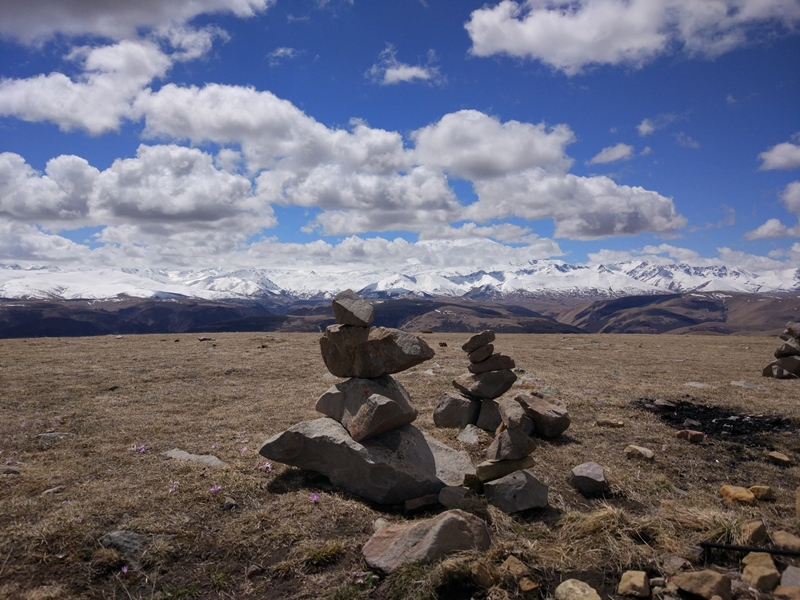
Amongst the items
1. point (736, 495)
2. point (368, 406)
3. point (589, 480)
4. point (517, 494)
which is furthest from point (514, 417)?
point (736, 495)

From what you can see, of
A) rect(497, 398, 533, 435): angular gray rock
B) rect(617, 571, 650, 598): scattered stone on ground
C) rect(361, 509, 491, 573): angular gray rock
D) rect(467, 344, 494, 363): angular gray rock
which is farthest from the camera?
rect(467, 344, 494, 363): angular gray rock

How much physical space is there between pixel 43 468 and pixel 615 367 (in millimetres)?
26631

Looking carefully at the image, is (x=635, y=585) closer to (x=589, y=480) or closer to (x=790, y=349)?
(x=589, y=480)

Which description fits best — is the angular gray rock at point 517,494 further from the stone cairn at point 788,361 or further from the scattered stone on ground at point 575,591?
the stone cairn at point 788,361

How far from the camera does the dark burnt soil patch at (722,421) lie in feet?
47.3

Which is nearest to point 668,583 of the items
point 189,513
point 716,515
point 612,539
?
point 612,539

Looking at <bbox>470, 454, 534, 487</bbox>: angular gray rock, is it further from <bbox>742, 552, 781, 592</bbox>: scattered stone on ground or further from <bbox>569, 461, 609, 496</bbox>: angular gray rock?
<bbox>742, 552, 781, 592</bbox>: scattered stone on ground

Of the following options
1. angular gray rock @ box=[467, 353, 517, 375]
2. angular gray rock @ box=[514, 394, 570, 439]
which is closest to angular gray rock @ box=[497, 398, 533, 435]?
angular gray rock @ box=[514, 394, 570, 439]

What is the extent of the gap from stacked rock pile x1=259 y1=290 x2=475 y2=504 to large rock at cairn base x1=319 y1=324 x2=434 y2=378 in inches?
1.0

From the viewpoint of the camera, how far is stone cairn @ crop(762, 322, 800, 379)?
23.3m

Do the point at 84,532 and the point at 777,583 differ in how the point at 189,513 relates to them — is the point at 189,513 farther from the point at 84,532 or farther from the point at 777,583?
the point at 777,583

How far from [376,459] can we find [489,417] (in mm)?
5763

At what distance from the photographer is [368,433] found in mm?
10930

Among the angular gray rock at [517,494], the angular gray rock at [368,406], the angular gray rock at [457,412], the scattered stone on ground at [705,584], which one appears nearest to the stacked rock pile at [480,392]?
the angular gray rock at [457,412]
